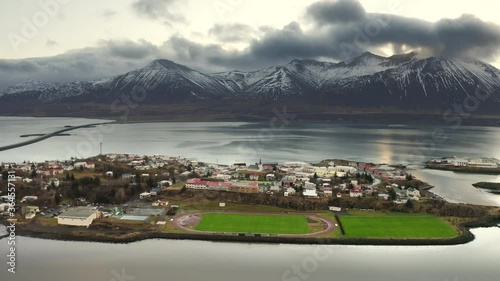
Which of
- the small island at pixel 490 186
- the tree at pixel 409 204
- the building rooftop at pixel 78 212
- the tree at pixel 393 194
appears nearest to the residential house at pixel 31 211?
the building rooftop at pixel 78 212

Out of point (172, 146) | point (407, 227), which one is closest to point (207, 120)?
point (172, 146)

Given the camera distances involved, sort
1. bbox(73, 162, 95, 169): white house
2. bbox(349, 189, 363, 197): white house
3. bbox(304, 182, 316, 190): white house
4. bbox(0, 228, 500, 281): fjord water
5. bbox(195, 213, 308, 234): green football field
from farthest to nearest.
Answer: bbox(73, 162, 95, 169): white house, bbox(304, 182, 316, 190): white house, bbox(349, 189, 363, 197): white house, bbox(195, 213, 308, 234): green football field, bbox(0, 228, 500, 281): fjord water

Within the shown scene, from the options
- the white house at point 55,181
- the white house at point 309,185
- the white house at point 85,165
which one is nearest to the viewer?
the white house at point 55,181

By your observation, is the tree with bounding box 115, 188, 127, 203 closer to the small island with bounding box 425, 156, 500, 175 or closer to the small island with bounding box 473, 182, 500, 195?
the small island with bounding box 473, 182, 500, 195

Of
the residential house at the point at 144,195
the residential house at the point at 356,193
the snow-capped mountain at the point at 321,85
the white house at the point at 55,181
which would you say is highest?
the snow-capped mountain at the point at 321,85

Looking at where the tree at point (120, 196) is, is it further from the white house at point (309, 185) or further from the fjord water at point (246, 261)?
the white house at point (309, 185)

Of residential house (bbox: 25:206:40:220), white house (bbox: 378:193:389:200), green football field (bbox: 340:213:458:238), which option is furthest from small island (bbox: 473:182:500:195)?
residential house (bbox: 25:206:40:220)
